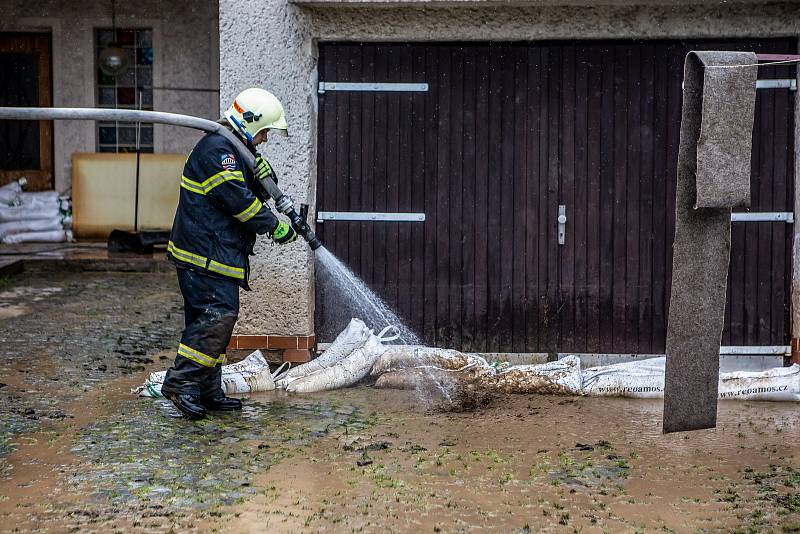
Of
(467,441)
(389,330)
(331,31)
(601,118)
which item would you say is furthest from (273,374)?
(601,118)

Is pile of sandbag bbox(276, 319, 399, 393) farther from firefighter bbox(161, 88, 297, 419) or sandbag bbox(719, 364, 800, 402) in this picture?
sandbag bbox(719, 364, 800, 402)

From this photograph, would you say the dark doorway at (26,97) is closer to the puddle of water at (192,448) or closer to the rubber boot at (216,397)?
the puddle of water at (192,448)

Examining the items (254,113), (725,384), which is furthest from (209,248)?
(725,384)

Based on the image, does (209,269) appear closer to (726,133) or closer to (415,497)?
(415,497)

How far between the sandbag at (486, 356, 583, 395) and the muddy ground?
121 mm

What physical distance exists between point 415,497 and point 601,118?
3.87 metres

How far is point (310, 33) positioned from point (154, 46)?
302 inches

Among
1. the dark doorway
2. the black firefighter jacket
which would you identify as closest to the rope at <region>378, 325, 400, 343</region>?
the black firefighter jacket

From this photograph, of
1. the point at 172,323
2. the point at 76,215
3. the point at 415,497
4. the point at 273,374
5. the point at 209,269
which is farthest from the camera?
the point at 76,215

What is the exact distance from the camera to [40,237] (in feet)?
46.2

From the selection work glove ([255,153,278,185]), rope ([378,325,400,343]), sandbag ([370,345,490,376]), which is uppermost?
work glove ([255,153,278,185])

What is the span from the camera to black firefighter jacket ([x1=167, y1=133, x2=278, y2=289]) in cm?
606

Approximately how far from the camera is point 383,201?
25.2ft

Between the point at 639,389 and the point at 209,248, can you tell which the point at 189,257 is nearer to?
the point at 209,248
